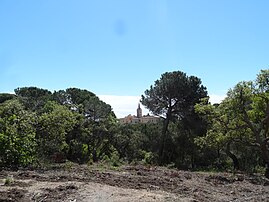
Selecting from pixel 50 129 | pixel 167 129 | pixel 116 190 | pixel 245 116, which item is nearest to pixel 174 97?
pixel 167 129

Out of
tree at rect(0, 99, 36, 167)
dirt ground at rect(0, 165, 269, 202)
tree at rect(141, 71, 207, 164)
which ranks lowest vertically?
dirt ground at rect(0, 165, 269, 202)

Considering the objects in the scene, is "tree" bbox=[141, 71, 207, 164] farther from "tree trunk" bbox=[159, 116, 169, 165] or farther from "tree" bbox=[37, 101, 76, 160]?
"tree" bbox=[37, 101, 76, 160]

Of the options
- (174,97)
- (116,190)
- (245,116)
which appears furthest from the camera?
(174,97)

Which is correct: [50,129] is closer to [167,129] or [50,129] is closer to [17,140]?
[17,140]

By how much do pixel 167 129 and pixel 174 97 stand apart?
2.88 meters

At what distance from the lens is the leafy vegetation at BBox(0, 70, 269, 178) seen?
1541 centimetres

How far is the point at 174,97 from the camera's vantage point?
27.2m

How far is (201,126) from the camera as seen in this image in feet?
85.6

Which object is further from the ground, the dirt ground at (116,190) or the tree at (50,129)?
the tree at (50,129)

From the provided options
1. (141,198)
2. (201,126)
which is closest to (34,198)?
(141,198)

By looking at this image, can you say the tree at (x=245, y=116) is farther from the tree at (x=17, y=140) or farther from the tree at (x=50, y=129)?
the tree at (x=17, y=140)

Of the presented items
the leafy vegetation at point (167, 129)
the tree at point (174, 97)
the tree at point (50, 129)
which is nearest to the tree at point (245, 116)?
the leafy vegetation at point (167, 129)

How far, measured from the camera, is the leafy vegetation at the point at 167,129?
50.6ft

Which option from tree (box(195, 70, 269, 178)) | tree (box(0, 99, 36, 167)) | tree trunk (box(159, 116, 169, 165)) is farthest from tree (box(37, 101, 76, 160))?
tree trunk (box(159, 116, 169, 165))
